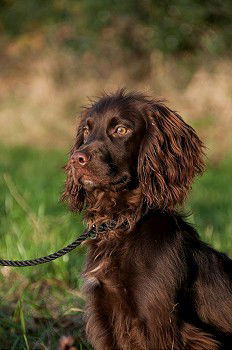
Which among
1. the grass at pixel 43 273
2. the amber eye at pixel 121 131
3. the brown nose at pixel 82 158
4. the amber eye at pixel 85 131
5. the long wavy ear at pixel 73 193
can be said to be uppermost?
the amber eye at pixel 121 131

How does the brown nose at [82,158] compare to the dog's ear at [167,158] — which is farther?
the dog's ear at [167,158]

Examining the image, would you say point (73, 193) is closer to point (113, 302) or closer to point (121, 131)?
point (121, 131)

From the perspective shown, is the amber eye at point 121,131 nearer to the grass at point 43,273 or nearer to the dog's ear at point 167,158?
the dog's ear at point 167,158

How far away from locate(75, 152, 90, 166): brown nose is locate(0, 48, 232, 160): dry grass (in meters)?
9.92

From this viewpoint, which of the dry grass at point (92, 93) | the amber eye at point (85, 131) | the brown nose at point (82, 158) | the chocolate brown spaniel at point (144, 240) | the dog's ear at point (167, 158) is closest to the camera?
the chocolate brown spaniel at point (144, 240)

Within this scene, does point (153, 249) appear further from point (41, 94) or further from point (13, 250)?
point (41, 94)

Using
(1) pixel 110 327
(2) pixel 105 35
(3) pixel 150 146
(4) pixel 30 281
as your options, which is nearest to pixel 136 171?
(3) pixel 150 146

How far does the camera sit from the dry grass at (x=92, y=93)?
1450 centimetres

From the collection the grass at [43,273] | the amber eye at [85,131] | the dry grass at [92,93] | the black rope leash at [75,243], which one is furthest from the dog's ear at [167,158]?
the dry grass at [92,93]

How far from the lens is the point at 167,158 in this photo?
150 inches

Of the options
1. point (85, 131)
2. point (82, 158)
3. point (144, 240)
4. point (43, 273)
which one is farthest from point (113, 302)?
point (43, 273)

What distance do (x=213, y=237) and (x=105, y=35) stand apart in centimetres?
1167

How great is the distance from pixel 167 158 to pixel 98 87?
13.7 metres

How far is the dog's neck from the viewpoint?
12.2 ft
